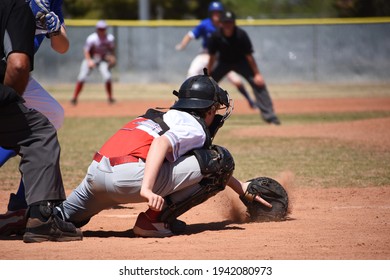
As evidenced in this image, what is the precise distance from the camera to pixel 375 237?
19.2 feet

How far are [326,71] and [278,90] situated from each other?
2599 millimetres

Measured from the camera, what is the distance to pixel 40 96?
6.59 m

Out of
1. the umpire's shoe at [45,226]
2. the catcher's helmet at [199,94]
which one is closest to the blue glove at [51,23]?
the catcher's helmet at [199,94]

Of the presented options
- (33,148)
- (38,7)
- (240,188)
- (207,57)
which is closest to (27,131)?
(33,148)

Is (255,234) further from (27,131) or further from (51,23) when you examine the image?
(51,23)

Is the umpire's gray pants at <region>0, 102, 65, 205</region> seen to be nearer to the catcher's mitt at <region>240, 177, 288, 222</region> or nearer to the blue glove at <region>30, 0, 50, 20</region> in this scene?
the blue glove at <region>30, 0, 50, 20</region>

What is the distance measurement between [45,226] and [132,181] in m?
0.69

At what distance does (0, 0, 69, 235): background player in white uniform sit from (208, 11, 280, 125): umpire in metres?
Answer: 8.01

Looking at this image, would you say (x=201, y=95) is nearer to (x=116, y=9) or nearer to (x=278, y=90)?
(x=278, y=90)

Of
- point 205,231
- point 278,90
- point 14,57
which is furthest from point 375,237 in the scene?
point 278,90

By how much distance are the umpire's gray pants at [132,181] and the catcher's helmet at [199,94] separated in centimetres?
41

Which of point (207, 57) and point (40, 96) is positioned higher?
point (40, 96)
